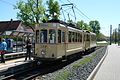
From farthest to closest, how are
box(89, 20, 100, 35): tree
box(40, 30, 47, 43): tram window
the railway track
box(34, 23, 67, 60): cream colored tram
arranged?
box(89, 20, 100, 35): tree, box(40, 30, 47, 43): tram window, box(34, 23, 67, 60): cream colored tram, the railway track

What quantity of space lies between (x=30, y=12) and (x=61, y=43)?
28.5m

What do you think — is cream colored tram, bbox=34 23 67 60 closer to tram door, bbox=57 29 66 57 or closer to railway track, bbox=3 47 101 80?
tram door, bbox=57 29 66 57

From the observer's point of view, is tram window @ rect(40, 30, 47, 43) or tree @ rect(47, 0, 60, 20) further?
tree @ rect(47, 0, 60, 20)

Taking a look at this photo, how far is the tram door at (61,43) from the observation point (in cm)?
1941

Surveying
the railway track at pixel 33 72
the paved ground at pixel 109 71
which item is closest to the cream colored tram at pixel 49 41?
the railway track at pixel 33 72

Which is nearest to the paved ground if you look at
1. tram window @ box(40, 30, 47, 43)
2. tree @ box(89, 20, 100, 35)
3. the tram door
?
the tram door

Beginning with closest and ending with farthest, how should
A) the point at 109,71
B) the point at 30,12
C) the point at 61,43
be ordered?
the point at 109,71 → the point at 61,43 → the point at 30,12

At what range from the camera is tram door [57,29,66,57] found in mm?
19408

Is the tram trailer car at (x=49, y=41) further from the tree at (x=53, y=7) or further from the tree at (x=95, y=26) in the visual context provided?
the tree at (x=95, y=26)

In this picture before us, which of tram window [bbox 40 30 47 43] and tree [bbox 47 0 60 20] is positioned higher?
tree [bbox 47 0 60 20]

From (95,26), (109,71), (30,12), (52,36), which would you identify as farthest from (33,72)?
(95,26)

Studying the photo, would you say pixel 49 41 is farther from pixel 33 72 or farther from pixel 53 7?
pixel 53 7

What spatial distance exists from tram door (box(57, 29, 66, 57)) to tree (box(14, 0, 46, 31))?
23.9 m

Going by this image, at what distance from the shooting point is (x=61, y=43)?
65.7 feet
